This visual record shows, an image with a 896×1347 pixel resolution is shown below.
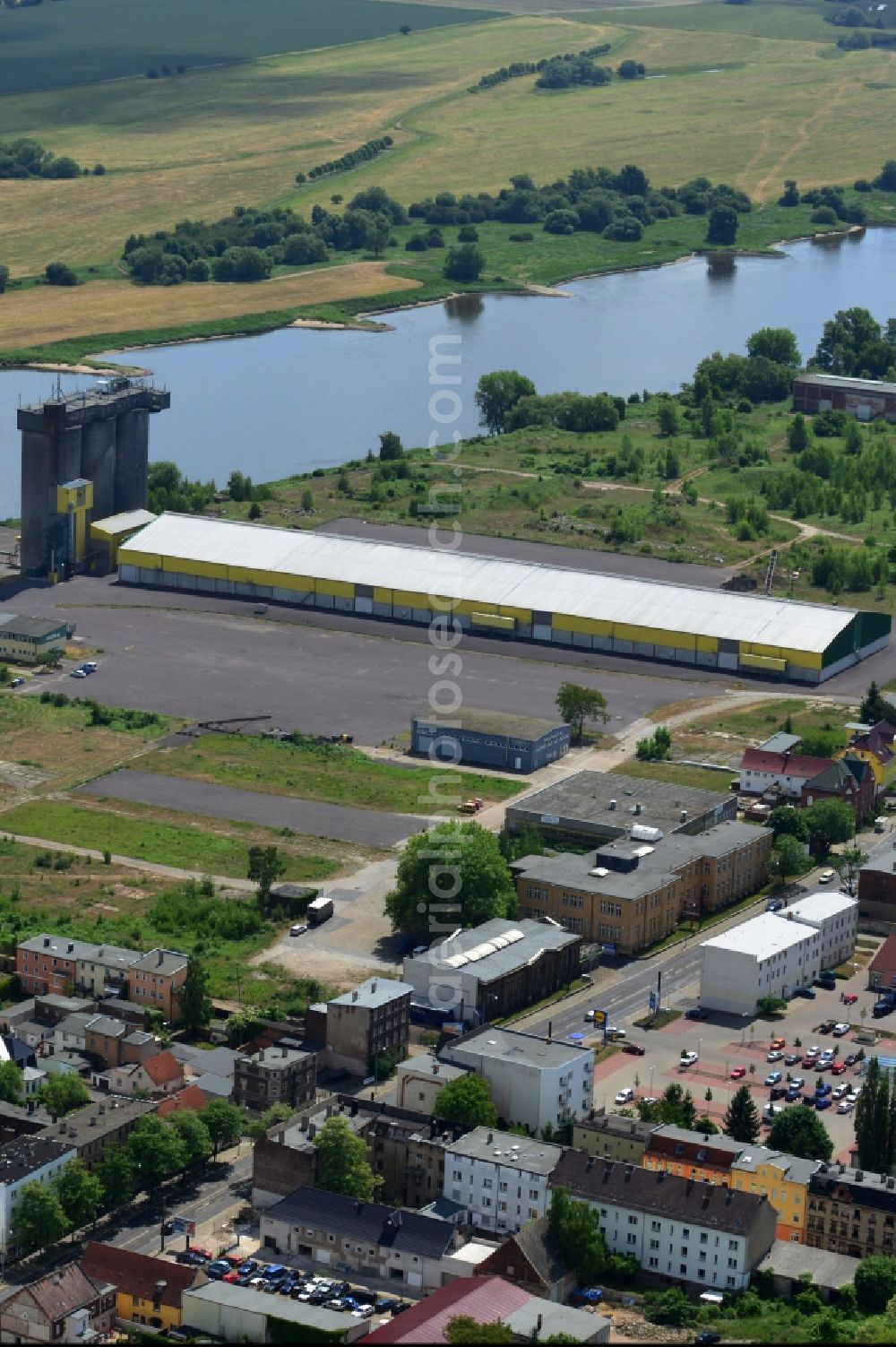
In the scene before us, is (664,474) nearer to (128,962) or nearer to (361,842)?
(361,842)

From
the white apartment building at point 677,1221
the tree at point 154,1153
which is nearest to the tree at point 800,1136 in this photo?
the white apartment building at point 677,1221

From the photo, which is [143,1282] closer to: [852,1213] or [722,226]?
[852,1213]

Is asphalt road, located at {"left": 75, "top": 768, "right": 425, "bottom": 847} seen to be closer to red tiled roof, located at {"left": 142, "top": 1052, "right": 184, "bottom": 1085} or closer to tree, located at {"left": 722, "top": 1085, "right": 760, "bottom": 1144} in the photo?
red tiled roof, located at {"left": 142, "top": 1052, "right": 184, "bottom": 1085}

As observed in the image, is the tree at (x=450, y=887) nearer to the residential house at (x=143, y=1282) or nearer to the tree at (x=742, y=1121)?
the tree at (x=742, y=1121)

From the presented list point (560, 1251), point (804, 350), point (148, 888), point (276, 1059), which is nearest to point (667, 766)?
point (148, 888)

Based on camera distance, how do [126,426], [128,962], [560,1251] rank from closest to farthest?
[560,1251] < [128,962] < [126,426]

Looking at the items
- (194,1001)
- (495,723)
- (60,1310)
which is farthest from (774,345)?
(60,1310)

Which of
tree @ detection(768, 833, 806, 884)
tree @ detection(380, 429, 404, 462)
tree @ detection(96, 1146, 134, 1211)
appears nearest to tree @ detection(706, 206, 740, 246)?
tree @ detection(380, 429, 404, 462)
